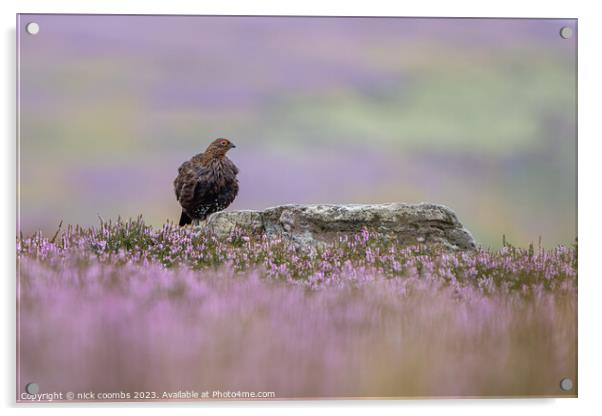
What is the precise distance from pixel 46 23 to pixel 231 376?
3.15 metres

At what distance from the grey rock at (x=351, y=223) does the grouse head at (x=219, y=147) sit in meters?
0.69

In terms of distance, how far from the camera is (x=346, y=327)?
186 inches

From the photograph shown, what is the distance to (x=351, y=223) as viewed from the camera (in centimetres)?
633

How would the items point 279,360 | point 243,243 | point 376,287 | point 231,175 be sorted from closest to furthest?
point 279,360 < point 376,287 < point 243,243 < point 231,175

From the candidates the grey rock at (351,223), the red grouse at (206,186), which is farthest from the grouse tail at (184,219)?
the grey rock at (351,223)

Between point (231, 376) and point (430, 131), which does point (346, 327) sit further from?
point (430, 131)

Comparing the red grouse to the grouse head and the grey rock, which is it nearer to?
the grouse head

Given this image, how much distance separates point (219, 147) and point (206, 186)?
3.53 feet

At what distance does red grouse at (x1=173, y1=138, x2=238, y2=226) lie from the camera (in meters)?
6.53

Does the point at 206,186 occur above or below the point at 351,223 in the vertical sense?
above

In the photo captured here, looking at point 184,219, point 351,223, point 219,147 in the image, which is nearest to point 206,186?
point 184,219

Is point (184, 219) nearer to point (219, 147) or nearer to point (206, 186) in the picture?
point (206, 186)

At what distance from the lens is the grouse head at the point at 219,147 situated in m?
5.74
